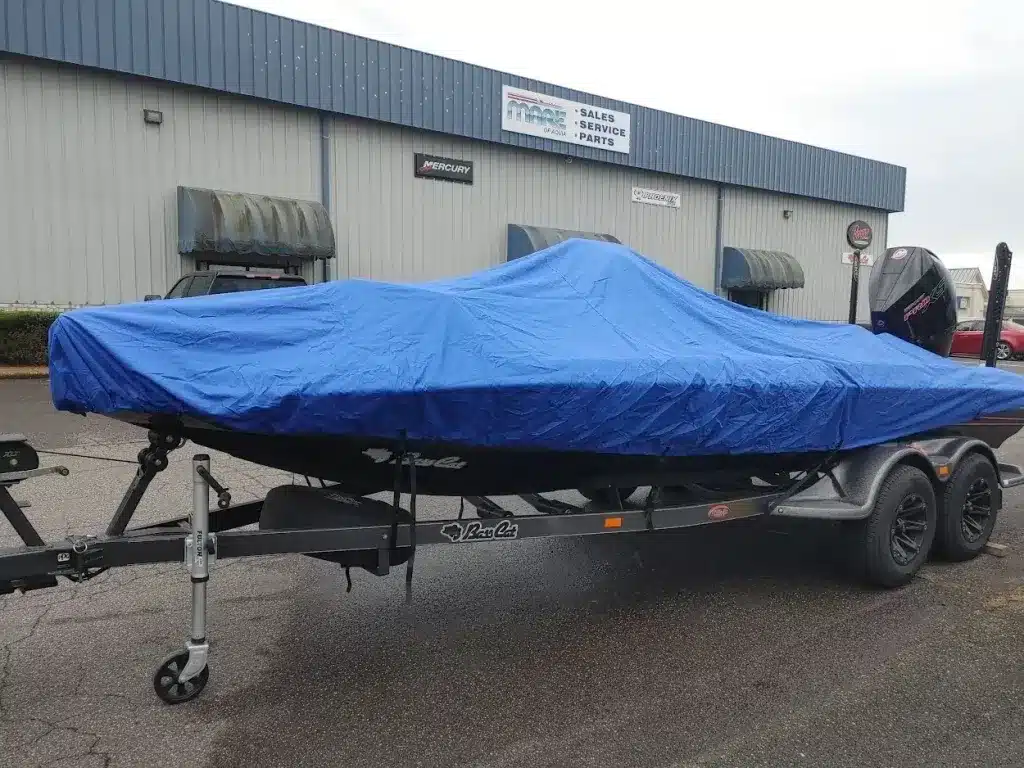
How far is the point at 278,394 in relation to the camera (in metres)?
2.97

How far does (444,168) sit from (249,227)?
212 inches

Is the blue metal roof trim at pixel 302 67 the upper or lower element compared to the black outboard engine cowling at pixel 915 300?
upper

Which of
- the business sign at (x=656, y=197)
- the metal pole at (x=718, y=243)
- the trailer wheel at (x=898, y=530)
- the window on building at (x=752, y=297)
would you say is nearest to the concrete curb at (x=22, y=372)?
the trailer wheel at (x=898, y=530)

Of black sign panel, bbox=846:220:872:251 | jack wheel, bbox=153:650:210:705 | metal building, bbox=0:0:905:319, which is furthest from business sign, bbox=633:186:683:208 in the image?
jack wheel, bbox=153:650:210:705

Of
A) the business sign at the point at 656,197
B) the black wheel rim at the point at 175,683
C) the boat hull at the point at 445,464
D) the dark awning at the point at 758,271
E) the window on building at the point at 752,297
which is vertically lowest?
the black wheel rim at the point at 175,683

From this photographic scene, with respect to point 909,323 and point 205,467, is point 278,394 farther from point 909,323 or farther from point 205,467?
point 909,323

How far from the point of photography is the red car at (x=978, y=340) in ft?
90.2

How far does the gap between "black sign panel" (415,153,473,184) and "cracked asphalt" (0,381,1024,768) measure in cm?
1472

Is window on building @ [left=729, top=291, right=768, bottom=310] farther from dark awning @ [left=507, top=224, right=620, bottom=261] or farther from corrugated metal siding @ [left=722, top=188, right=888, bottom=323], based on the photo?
dark awning @ [left=507, top=224, right=620, bottom=261]

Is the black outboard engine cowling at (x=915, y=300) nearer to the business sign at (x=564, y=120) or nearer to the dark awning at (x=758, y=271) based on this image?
the business sign at (x=564, y=120)

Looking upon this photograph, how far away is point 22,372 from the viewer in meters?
13.3

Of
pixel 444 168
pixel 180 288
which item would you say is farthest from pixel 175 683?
pixel 444 168

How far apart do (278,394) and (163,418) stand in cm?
55

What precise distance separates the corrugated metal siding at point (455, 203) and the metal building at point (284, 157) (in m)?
0.05
